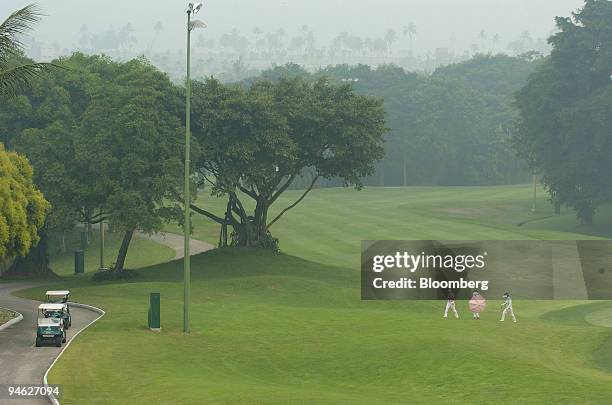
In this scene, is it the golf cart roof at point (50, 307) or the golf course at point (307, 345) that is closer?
the golf course at point (307, 345)

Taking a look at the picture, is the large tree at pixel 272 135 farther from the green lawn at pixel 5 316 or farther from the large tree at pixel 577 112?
the large tree at pixel 577 112

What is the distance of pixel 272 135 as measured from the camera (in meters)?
70.8

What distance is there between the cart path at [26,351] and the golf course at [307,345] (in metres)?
0.79

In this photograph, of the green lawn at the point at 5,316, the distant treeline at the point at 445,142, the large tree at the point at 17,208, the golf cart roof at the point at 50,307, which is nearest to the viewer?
the golf cart roof at the point at 50,307

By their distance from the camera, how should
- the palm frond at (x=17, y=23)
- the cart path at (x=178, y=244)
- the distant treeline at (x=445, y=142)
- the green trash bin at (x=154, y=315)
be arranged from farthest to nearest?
the distant treeline at (x=445, y=142) < the cart path at (x=178, y=244) < the green trash bin at (x=154, y=315) < the palm frond at (x=17, y=23)

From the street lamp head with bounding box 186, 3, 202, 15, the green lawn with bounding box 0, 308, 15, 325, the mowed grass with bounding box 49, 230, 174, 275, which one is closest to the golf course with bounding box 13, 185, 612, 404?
the green lawn with bounding box 0, 308, 15, 325

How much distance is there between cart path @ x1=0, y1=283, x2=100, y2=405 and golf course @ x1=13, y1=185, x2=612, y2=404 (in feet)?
2.59

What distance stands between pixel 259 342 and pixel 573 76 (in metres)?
86.3

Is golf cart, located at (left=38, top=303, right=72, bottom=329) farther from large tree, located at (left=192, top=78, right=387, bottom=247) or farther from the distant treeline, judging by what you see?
the distant treeline

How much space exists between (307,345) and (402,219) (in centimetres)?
7364

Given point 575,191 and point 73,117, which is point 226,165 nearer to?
point 73,117

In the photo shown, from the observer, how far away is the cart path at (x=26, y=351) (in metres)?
32.0

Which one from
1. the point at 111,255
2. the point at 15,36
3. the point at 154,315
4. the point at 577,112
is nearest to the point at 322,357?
the point at 154,315

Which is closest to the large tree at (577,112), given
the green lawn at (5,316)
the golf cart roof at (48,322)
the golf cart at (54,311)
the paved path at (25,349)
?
the paved path at (25,349)
